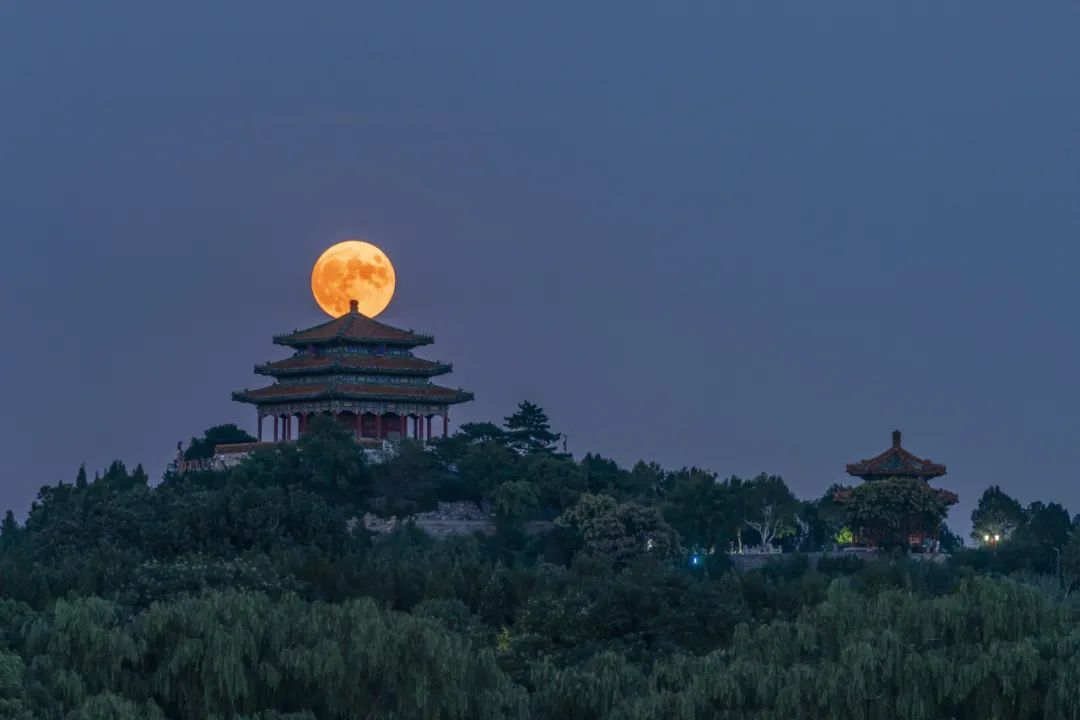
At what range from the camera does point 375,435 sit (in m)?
118

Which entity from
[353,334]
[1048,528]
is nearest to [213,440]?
[353,334]

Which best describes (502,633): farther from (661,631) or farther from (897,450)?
(897,450)

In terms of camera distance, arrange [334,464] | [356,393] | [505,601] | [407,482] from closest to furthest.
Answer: [505,601] → [334,464] → [407,482] → [356,393]

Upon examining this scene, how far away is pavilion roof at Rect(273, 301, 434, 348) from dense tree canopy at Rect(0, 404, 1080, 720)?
16.6 feet

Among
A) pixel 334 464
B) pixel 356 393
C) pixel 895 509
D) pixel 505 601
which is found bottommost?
pixel 505 601

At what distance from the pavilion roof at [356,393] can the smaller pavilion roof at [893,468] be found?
55.5ft

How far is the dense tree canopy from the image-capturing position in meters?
50.4

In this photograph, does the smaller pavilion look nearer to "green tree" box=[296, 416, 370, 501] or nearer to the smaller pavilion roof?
the smaller pavilion roof

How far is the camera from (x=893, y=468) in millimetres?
113125

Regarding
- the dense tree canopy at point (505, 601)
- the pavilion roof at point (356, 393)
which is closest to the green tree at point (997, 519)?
the dense tree canopy at point (505, 601)

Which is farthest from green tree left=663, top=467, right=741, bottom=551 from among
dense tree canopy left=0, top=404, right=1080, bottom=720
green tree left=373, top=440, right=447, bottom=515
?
green tree left=373, top=440, right=447, bottom=515

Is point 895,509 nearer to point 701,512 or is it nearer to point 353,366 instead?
point 701,512

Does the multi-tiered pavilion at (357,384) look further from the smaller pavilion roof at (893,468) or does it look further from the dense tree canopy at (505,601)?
the smaller pavilion roof at (893,468)

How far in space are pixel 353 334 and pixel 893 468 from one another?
73.9 feet
